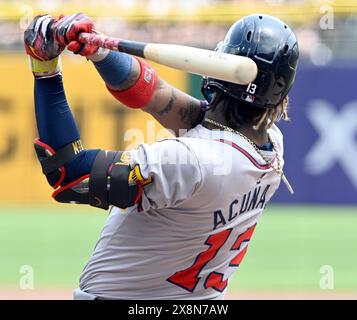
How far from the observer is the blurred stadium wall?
7.68m

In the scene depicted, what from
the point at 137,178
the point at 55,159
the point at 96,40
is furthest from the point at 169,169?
the point at 96,40

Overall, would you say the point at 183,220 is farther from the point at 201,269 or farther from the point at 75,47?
the point at 75,47

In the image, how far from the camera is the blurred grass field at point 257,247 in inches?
254

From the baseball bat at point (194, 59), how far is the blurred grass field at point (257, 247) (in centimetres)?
391

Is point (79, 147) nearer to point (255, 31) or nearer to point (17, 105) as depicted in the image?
point (255, 31)

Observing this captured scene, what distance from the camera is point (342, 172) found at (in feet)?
26.0

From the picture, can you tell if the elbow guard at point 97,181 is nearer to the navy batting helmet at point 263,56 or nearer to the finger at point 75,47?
the finger at point 75,47

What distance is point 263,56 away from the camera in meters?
2.58

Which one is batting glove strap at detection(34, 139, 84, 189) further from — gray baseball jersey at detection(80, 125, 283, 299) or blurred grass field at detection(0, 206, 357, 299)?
blurred grass field at detection(0, 206, 357, 299)

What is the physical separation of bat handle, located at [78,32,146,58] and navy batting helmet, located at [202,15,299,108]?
362 mm

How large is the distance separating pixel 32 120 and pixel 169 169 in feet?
18.3

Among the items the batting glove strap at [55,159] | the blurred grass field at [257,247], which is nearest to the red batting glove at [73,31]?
the batting glove strap at [55,159]
